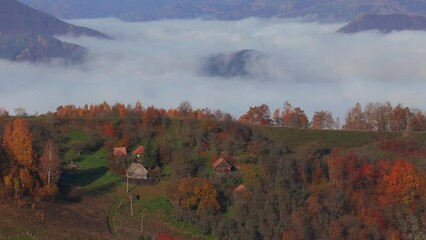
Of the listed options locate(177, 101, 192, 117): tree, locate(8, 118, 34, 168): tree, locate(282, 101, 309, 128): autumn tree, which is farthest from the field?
locate(177, 101, 192, 117): tree

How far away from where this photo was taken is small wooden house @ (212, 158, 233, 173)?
156 ft

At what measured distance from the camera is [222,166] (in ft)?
157

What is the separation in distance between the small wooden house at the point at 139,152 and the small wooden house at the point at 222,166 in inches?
231

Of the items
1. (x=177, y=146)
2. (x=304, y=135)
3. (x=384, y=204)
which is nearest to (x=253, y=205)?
(x=384, y=204)

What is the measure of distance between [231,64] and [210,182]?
403ft

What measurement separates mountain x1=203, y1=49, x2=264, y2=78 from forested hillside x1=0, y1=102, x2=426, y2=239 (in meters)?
103

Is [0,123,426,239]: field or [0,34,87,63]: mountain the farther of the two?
[0,34,87,63]: mountain

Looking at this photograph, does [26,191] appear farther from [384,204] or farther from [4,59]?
[4,59]

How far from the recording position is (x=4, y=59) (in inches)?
6747

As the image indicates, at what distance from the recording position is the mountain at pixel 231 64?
6255 inches

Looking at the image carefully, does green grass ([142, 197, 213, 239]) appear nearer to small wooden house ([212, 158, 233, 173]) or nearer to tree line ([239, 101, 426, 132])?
small wooden house ([212, 158, 233, 173])

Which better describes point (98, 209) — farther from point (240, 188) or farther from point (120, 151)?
point (240, 188)

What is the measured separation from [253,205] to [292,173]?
424 centimetres

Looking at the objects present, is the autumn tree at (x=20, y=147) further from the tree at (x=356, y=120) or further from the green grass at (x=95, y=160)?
the tree at (x=356, y=120)
